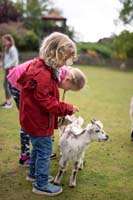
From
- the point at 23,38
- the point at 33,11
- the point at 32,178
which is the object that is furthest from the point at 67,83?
the point at 33,11

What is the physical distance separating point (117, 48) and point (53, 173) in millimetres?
21543

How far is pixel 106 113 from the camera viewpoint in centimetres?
922

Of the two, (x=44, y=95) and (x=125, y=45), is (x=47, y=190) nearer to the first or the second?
(x=44, y=95)

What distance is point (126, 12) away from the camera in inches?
1015

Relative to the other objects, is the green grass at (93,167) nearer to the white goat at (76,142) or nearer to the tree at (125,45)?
the white goat at (76,142)

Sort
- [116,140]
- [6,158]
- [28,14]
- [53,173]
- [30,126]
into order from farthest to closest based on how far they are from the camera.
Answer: [28,14] → [116,140] → [6,158] → [53,173] → [30,126]

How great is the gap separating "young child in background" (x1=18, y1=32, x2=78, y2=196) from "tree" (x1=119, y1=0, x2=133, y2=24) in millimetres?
22406

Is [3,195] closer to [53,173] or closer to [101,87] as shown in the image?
[53,173]

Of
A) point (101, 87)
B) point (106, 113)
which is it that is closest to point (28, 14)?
point (101, 87)

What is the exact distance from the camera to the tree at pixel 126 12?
25578mm

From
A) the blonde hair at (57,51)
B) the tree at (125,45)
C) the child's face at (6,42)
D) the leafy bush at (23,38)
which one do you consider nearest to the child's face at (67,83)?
the blonde hair at (57,51)

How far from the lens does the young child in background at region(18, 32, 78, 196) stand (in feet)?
13.2

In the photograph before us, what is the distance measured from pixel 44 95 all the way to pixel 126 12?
22.8 meters

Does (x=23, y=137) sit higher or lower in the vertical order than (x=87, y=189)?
higher
